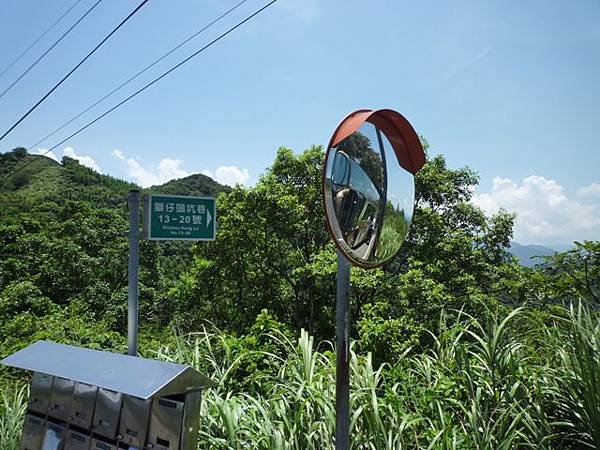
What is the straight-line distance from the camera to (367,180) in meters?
1.42

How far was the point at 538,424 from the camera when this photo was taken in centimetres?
238

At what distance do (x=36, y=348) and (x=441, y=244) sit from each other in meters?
8.86

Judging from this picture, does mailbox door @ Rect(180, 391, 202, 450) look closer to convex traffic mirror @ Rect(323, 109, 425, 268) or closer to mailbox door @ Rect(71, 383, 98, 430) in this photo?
mailbox door @ Rect(71, 383, 98, 430)

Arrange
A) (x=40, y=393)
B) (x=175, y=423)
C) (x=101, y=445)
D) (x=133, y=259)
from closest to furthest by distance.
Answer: (x=175, y=423)
(x=101, y=445)
(x=40, y=393)
(x=133, y=259)

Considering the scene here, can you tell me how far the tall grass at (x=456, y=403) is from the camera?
7.39 ft

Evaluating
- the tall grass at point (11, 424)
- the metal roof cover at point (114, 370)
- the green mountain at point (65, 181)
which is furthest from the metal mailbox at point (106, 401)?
the green mountain at point (65, 181)

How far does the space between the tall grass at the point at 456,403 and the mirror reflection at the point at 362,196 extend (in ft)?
3.72

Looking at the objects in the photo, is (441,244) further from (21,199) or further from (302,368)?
(21,199)

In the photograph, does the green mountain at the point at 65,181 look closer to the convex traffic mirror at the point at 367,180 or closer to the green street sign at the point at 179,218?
the green street sign at the point at 179,218

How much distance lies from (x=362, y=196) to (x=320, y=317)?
9864mm

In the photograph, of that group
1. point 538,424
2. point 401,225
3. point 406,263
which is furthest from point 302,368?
point 406,263

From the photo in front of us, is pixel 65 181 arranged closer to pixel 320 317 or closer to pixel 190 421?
pixel 320 317

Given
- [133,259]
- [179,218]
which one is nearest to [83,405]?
[133,259]

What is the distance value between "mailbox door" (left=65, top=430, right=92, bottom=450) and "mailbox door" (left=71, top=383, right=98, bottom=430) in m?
0.04
